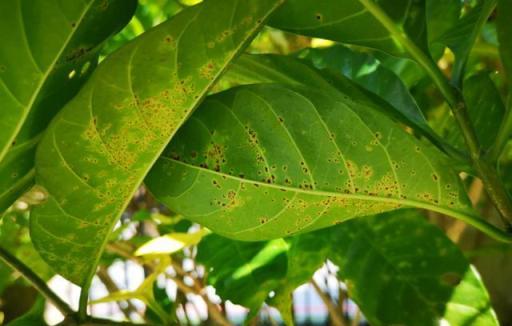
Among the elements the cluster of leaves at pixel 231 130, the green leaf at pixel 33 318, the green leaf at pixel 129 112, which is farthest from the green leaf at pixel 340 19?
the green leaf at pixel 33 318

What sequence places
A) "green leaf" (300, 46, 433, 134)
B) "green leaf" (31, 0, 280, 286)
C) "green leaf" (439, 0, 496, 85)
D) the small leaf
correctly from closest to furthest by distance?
"green leaf" (31, 0, 280, 286) < "green leaf" (439, 0, 496, 85) < "green leaf" (300, 46, 433, 134) < the small leaf

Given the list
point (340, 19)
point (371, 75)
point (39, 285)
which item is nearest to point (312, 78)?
point (340, 19)

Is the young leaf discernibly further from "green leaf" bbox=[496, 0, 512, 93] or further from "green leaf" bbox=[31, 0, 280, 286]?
"green leaf" bbox=[31, 0, 280, 286]

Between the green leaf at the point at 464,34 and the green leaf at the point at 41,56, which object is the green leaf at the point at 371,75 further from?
the green leaf at the point at 41,56

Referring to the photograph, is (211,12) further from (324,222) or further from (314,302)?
(314,302)

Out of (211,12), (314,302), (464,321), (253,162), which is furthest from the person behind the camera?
(314,302)

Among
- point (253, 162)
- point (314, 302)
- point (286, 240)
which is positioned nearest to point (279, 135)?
point (253, 162)

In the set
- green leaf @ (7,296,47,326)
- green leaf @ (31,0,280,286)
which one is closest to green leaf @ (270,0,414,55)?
green leaf @ (31,0,280,286)
